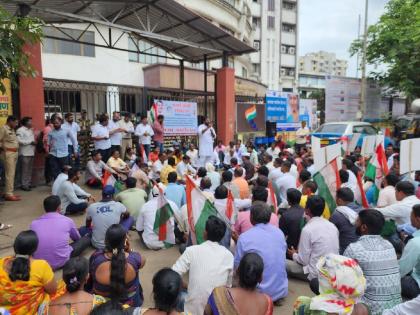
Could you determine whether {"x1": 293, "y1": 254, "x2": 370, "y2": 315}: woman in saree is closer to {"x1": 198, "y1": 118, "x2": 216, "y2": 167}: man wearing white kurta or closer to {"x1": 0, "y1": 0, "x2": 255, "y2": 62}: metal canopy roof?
{"x1": 0, "y1": 0, "x2": 255, "y2": 62}: metal canopy roof

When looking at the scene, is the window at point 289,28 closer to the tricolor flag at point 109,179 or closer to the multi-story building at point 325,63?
the tricolor flag at point 109,179

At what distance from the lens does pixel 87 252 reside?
486 centimetres

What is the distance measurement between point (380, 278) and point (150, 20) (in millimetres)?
9194

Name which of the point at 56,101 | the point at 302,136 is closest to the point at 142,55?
the point at 56,101

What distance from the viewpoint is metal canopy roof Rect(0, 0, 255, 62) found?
8.12 meters

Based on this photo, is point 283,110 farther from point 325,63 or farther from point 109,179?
point 325,63

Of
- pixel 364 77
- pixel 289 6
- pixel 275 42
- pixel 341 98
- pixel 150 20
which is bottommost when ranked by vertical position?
pixel 341 98

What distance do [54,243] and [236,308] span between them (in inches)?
99.8

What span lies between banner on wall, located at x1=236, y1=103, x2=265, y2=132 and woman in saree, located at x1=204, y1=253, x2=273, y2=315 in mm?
10932

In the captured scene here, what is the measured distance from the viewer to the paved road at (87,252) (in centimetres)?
395

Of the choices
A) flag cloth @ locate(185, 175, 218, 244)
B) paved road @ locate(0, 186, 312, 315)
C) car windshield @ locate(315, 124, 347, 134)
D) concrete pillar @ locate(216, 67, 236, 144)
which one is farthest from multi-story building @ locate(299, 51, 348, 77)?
flag cloth @ locate(185, 175, 218, 244)

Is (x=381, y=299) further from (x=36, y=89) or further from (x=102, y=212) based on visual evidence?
(x=36, y=89)

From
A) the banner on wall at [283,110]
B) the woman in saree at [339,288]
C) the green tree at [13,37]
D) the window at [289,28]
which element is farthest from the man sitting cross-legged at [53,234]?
the window at [289,28]

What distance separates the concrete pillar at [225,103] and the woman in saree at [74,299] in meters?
9.75
